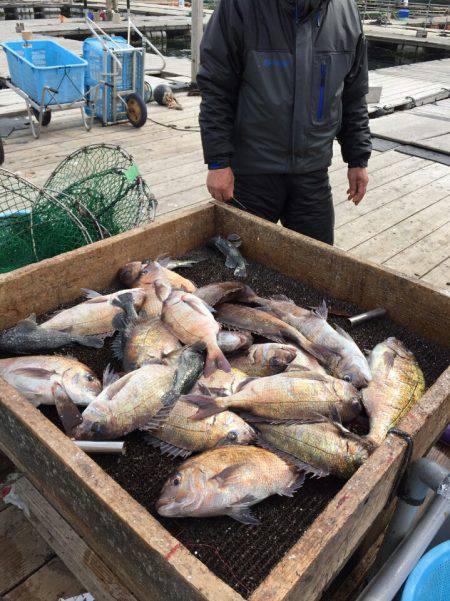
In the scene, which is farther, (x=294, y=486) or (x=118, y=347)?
(x=118, y=347)

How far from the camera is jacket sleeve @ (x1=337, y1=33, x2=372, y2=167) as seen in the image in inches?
118

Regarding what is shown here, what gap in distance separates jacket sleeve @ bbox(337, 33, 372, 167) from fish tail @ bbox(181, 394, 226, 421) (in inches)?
84.3

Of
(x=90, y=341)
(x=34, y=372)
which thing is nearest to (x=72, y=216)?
(x=90, y=341)

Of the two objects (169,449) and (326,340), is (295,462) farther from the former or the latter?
(326,340)

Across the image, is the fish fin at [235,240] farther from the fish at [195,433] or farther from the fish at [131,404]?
the fish at [195,433]

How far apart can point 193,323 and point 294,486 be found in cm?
75

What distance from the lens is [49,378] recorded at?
182 cm

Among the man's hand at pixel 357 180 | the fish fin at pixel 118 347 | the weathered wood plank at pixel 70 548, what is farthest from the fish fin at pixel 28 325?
the man's hand at pixel 357 180

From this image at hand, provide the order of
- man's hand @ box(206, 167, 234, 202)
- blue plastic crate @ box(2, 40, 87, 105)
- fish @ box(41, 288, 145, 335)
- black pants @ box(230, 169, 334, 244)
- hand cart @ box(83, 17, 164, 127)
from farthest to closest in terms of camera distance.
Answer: hand cart @ box(83, 17, 164, 127) < blue plastic crate @ box(2, 40, 87, 105) < black pants @ box(230, 169, 334, 244) < man's hand @ box(206, 167, 234, 202) < fish @ box(41, 288, 145, 335)

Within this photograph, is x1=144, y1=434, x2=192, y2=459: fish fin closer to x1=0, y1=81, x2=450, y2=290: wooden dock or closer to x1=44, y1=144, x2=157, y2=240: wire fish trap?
x1=44, y1=144, x2=157, y2=240: wire fish trap

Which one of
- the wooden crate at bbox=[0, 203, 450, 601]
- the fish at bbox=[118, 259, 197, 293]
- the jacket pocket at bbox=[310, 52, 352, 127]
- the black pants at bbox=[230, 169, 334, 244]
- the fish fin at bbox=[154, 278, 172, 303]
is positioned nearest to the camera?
the wooden crate at bbox=[0, 203, 450, 601]

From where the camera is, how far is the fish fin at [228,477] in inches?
56.9

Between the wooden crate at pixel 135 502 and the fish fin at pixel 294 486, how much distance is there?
7.9 inches

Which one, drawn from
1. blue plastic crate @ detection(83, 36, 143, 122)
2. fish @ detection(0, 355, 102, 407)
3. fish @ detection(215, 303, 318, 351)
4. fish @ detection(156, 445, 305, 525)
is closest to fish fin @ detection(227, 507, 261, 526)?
fish @ detection(156, 445, 305, 525)
